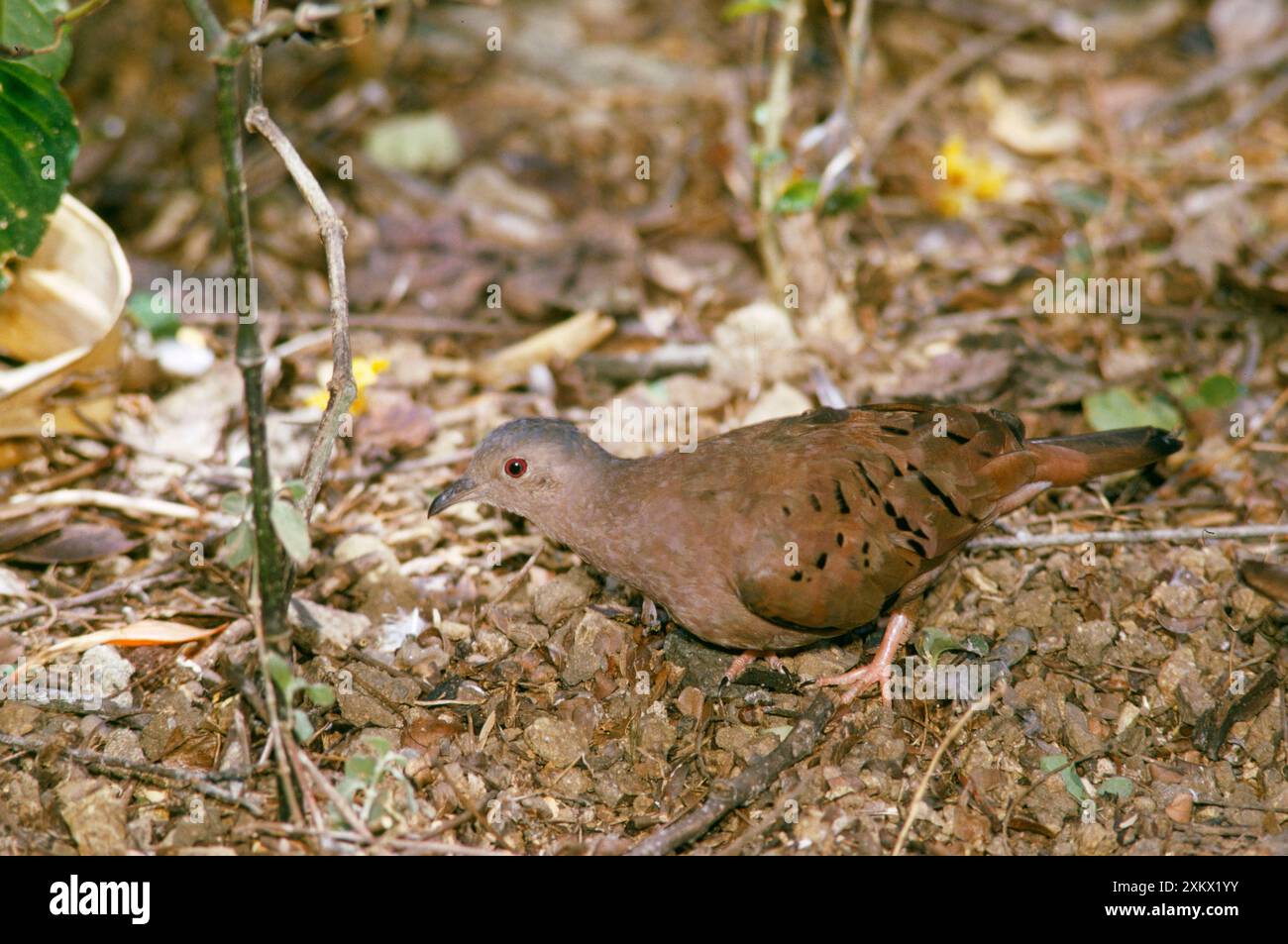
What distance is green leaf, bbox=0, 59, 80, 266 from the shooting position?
462 cm

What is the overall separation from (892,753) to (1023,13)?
5.74 meters

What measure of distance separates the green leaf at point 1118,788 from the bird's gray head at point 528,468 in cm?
211

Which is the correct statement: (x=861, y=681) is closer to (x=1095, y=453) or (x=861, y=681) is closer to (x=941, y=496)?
(x=941, y=496)

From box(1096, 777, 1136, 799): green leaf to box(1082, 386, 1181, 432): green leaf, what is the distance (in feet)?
5.88

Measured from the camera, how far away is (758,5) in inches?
223

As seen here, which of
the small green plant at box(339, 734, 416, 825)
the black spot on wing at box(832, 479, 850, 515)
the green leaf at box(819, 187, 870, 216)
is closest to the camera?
the small green plant at box(339, 734, 416, 825)

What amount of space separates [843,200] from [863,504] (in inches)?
83.5

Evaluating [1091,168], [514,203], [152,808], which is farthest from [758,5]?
[152,808]

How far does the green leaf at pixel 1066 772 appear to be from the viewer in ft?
14.1

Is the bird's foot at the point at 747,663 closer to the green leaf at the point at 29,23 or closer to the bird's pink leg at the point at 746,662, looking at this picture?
the bird's pink leg at the point at 746,662

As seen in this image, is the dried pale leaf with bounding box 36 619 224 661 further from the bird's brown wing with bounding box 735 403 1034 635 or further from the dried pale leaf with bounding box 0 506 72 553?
the bird's brown wing with bounding box 735 403 1034 635

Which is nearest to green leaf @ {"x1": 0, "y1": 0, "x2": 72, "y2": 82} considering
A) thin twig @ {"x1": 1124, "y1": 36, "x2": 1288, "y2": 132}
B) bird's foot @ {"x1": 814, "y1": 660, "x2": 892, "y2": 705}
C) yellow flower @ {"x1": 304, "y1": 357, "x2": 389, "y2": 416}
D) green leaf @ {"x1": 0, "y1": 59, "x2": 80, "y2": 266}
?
green leaf @ {"x1": 0, "y1": 59, "x2": 80, "y2": 266}

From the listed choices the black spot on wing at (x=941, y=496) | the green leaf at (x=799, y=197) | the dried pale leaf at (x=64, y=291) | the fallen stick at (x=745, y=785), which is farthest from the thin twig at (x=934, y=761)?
the dried pale leaf at (x=64, y=291)
